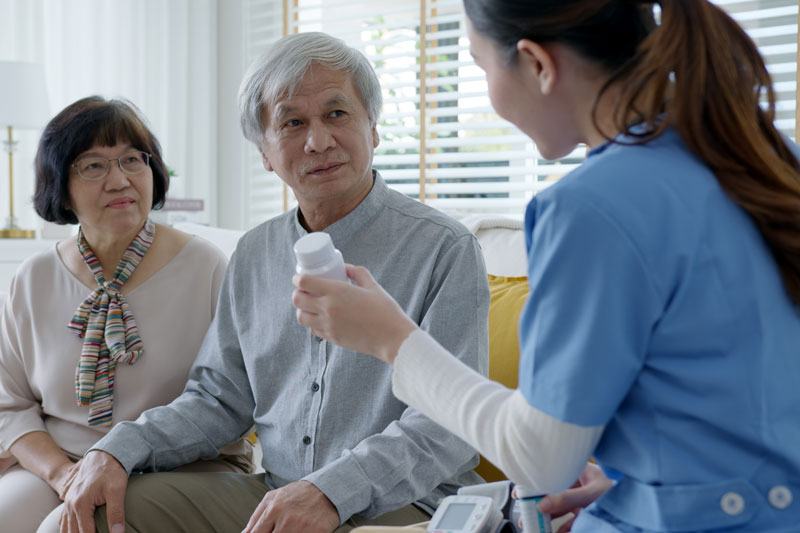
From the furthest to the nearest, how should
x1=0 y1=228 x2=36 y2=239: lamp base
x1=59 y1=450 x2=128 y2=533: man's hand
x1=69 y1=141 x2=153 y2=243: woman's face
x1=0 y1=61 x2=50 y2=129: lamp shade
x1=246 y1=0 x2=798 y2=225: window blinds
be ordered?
x1=246 y1=0 x2=798 y2=225: window blinds < x1=0 y1=228 x2=36 y2=239: lamp base < x1=0 y1=61 x2=50 y2=129: lamp shade < x1=69 y1=141 x2=153 y2=243: woman's face < x1=59 y1=450 x2=128 y2=533: man's hand

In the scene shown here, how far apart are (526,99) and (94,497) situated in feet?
3.23

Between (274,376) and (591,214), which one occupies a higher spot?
(591,214)

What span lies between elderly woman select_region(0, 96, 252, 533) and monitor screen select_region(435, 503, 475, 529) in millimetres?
773

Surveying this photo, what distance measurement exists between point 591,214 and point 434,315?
664mm

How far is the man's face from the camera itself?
1.48 m

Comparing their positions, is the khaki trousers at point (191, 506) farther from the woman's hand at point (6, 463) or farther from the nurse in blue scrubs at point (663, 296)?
the nurse in blue scrubs at point (663, 296)

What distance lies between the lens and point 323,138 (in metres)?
1.46

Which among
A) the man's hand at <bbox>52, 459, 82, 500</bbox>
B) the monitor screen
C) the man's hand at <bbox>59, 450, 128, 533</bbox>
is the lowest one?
the man's hand at <bbox>52, 459, 82, 500</bbox>

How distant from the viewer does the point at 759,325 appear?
2.31ft

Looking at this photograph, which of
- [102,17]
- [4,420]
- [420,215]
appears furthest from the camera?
[102,17]

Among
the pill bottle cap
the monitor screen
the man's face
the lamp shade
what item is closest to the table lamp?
the lamp shade

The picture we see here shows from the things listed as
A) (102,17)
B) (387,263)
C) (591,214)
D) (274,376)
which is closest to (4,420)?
(274,376)

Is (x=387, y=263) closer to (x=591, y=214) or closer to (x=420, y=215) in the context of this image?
(x=420, y=215)

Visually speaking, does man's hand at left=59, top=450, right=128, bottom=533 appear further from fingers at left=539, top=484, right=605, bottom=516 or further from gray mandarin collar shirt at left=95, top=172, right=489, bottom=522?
fingers at left=539, top=484, right=605, bottom=516
